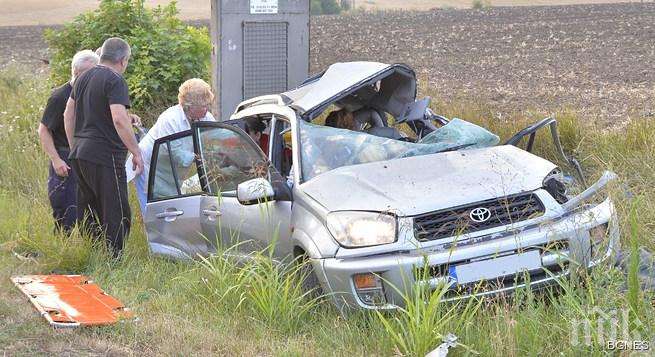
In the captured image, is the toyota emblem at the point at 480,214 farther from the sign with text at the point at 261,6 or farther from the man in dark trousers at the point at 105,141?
the sign with text at the point at 261,6

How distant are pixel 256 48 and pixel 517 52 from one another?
14103 mm

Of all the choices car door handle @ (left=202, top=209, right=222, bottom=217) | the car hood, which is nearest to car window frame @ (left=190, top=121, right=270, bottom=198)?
car door handle @ (left=202, top=209, right=222, bottom=217)

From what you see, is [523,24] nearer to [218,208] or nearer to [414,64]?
[414,64]

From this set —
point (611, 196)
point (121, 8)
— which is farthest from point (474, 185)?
point (121, 8)

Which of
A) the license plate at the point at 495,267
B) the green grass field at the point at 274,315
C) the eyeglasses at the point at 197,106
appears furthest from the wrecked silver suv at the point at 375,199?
the eyeglasses at the point at 197,106

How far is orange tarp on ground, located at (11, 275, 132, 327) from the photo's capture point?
619 centimetres

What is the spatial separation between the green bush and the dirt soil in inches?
140

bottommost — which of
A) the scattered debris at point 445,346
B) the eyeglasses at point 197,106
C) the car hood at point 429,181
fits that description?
the scattered debris at point 445,346

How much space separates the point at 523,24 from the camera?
34.2 m

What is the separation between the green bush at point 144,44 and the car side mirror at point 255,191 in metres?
6.95

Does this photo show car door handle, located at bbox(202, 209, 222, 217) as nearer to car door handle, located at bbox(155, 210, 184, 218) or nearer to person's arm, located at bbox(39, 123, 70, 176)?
car door handle, located at bbox(155, 210, 184, 218)

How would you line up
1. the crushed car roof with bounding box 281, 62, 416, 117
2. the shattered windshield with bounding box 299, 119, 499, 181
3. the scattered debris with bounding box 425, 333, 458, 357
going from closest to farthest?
the scattered debris with bounding box 425, 333, 458, 357, the shattered windshield with bounding box 299, 119, 499, 181, the crushed car roof with bounding box 281, 62, 416, 117

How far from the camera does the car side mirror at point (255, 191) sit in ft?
21.8

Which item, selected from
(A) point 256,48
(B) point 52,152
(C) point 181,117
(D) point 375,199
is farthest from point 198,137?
(A) point 256,48
